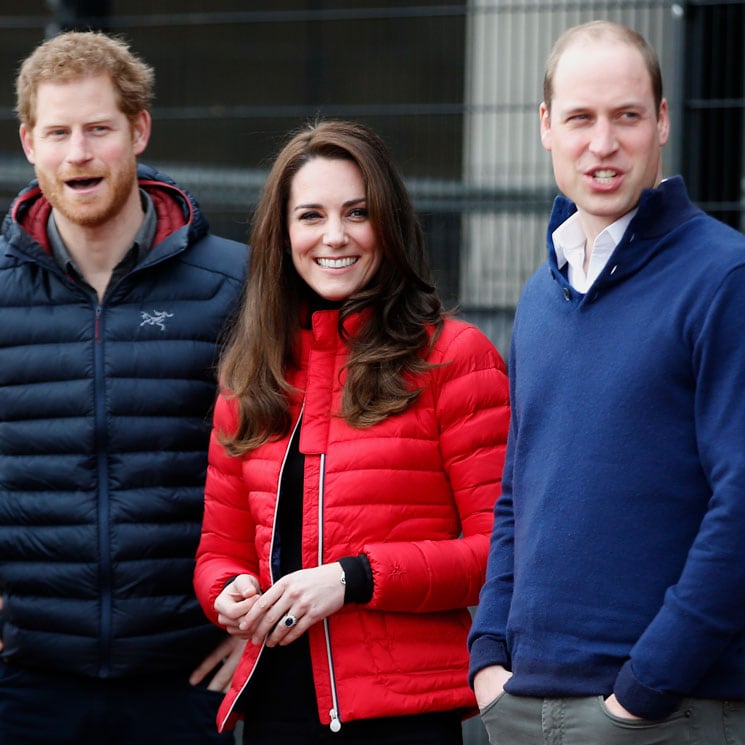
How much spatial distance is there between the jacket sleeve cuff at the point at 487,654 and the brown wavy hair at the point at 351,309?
20.6 inches

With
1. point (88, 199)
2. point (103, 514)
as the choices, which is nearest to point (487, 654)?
point (103, 514)

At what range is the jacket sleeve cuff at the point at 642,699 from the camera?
2234 millimetres

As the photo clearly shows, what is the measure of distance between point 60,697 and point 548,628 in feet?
4.82

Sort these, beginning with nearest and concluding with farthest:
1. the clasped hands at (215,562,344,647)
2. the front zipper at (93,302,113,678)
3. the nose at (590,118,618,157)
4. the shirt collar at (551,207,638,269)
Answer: the nose at (590,118,618,157) → the shirt collar at (551,207,638,269) → the clasped hands at (215,562,344,647) → the front zipper at (93,302,113,678)

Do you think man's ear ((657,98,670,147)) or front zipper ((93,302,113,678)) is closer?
man's ear ((657,98,670,147))

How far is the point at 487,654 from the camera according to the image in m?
2.60

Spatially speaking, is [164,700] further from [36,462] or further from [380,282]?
[380,282]

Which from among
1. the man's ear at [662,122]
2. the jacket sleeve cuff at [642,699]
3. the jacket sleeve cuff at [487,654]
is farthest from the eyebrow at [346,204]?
the jacket sleeve cuff at [642,699]

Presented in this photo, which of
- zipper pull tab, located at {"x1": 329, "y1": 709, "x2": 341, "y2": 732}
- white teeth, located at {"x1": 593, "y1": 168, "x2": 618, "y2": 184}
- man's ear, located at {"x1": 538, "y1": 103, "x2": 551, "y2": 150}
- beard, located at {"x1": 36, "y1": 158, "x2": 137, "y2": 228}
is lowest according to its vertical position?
zipper pull tab, located at {"x1": 329, "y1": 709, "x2": 341, "y2": 732}

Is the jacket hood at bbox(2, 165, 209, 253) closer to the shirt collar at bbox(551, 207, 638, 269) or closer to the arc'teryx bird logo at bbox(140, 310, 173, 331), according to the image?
the arc'teryx bird logo at bbox(140, 310, 173, 331)

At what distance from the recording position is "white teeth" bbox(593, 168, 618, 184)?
2.44 meters

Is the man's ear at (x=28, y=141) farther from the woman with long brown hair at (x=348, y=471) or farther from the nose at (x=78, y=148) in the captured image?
the woman with long brown hair at (x=348, y=471)

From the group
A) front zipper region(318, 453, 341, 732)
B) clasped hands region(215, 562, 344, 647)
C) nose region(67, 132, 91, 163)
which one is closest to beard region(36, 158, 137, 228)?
nose region(67, 132, 91, 163)

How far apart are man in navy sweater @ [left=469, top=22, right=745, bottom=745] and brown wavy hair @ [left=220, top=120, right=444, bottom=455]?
44cm
